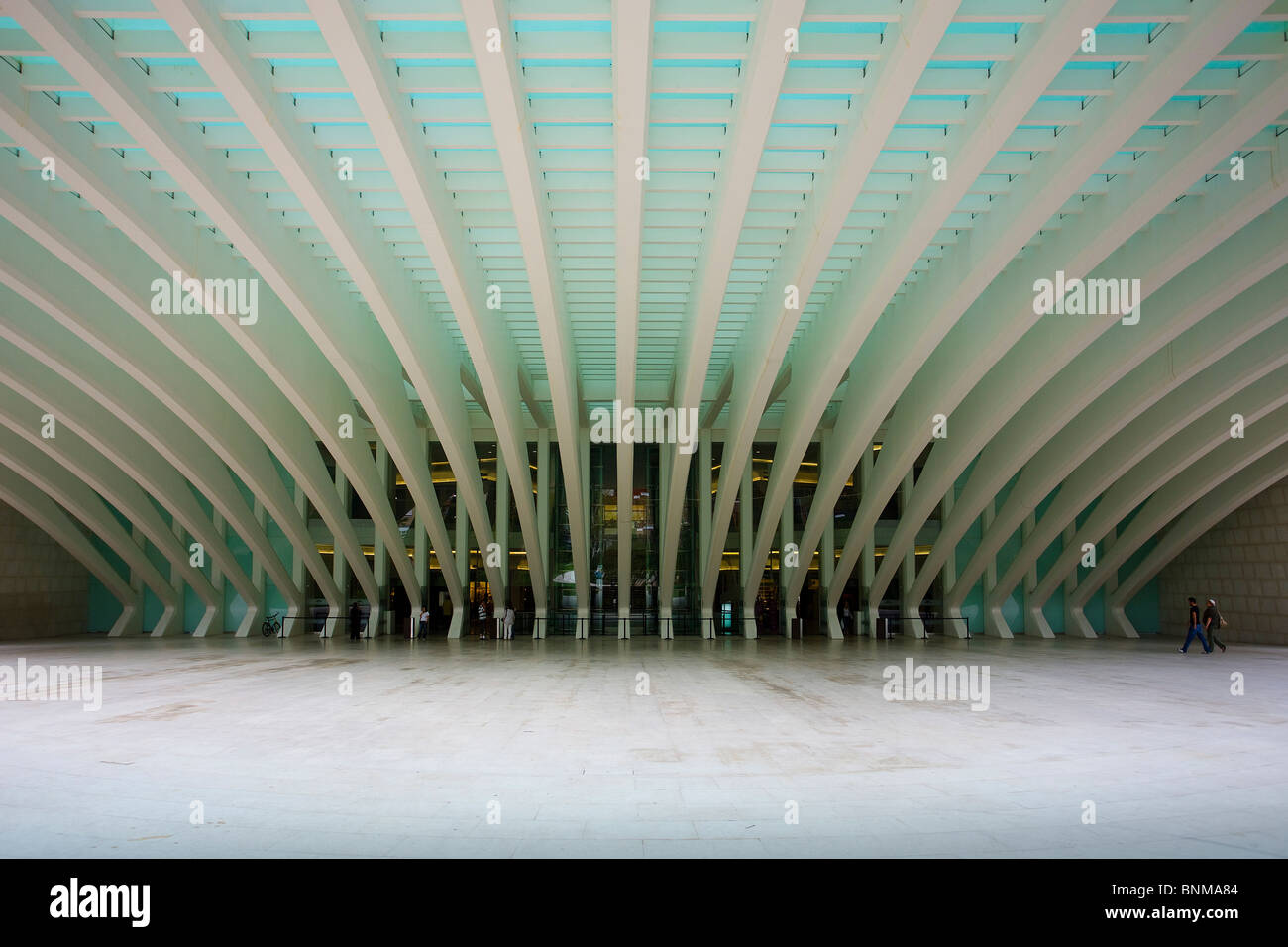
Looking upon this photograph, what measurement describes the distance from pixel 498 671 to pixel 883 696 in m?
7.77

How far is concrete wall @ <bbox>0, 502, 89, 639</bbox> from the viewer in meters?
25.3

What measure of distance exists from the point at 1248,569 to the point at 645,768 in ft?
79.4

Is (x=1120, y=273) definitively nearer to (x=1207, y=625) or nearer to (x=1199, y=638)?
(x=1207, y=625)

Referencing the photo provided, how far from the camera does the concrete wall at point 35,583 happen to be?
25.3 meters

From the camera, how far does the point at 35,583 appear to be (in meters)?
26.4

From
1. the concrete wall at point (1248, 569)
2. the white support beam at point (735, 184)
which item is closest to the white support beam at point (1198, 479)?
the concrete wall at point (1248, 569)

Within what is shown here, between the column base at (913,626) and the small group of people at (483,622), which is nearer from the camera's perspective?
the column base at (913,626)

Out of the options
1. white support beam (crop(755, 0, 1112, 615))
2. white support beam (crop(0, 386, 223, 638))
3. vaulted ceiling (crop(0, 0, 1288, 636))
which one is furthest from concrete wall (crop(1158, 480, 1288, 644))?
white support beam (crop(0, 386, 223, 638))

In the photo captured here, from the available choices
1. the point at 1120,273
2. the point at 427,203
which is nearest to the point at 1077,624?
the point at 1120,273

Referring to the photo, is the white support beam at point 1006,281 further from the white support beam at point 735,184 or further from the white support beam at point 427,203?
the white support beam at point 427,203

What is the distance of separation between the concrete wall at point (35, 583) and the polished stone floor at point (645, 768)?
47.7 ft

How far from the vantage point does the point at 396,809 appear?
607 cm
